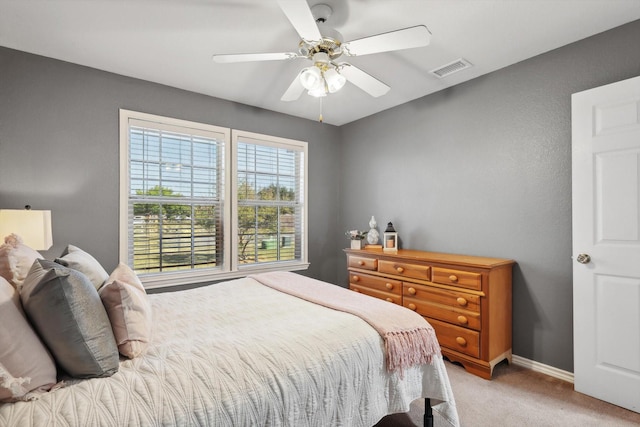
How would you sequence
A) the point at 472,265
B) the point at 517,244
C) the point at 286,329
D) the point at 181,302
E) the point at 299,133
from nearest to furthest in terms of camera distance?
the point at 286,329 → the point at 181,302 → the point at 472,265 → the point at 517,244 → the point at 299,133

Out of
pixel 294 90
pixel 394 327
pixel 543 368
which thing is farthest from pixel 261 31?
pixel 543 368

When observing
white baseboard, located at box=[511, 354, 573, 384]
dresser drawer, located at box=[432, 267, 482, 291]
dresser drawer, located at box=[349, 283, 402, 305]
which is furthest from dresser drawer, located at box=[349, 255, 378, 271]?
white baseboard, located at box=[511, 354, 573, 384]

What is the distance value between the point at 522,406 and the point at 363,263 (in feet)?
5.96

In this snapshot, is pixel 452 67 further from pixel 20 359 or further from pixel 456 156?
pixel 20 359

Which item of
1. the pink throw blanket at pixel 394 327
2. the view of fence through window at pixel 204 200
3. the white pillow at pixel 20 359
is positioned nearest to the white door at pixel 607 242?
the pink throw blanket at pixel 394 327

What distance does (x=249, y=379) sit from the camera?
4.00ft

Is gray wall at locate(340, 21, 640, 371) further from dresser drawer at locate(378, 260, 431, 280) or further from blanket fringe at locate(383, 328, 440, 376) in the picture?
blanket fringe at locate(383, 328, 440, 376)

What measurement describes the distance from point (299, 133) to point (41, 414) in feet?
12.1

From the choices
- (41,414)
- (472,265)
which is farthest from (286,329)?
(472,265)

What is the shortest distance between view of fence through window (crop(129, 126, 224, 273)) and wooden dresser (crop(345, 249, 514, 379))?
207 cm

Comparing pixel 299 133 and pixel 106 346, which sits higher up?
pixel 299 133

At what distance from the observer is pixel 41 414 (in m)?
0.94

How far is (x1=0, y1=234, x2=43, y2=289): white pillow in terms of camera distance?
1277mm

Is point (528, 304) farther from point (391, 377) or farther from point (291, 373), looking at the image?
point (291, 373)
